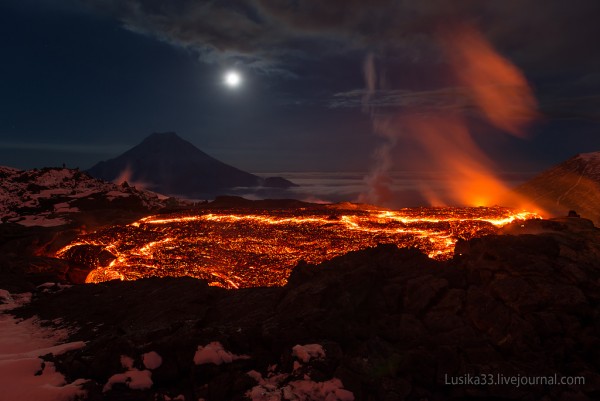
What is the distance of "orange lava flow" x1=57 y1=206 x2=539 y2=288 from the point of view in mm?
24498

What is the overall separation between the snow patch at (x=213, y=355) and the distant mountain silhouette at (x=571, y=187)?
144ft

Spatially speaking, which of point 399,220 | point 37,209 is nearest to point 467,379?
point 399,220

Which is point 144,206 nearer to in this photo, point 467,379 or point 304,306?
point 304,306

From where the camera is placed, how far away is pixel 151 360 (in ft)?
33.8

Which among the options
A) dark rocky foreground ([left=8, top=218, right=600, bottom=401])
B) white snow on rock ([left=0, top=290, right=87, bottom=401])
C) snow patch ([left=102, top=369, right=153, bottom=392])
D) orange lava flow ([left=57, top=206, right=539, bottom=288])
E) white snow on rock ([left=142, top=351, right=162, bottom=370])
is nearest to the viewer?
white snow on rock ([left=0, top=290, right=87, bottom=401])

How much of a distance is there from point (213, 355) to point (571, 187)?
168 feet

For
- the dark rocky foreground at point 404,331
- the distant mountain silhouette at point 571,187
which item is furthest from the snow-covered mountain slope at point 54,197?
the distant mountain silhouette at point 571,187

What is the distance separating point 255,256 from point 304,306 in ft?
44.8

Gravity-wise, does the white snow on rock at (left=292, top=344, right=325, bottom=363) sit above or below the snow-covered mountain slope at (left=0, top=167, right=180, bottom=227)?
below

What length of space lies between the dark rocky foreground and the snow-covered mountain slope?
34.5 metres

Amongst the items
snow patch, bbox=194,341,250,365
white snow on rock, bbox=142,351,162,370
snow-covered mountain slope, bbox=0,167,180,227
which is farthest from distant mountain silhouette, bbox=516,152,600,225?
snow-covered mountain slope, bbox=0,167,180,227

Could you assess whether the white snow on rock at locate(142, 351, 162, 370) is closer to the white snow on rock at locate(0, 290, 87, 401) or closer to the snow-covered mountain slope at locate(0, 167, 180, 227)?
the white snow on rock at locate(0, 290, 87, 401)

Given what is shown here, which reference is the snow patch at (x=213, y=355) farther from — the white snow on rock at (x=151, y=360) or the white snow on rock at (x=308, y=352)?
the white snow on rock at (x=308, y=352)

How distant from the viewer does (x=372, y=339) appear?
35.9ft
